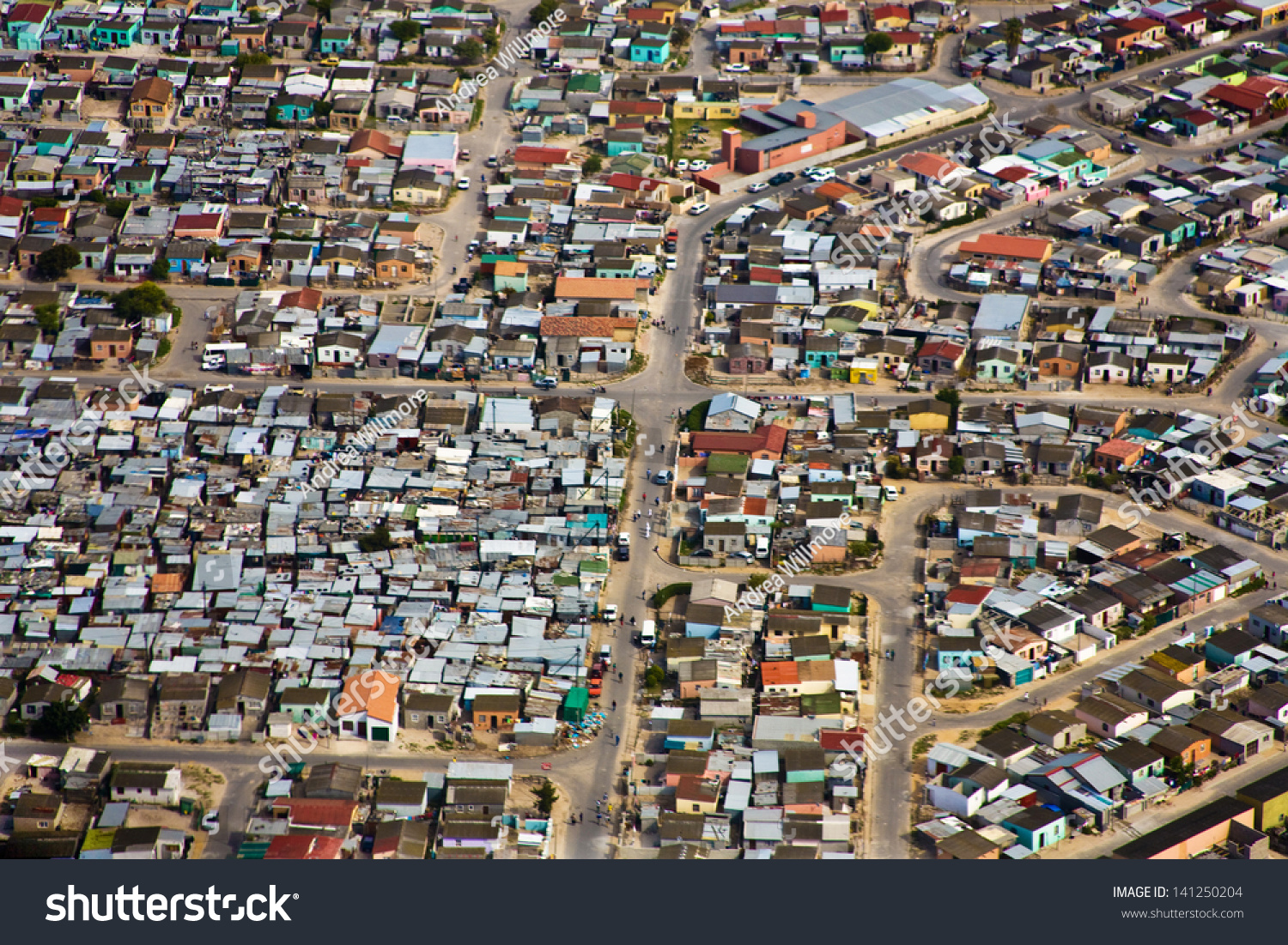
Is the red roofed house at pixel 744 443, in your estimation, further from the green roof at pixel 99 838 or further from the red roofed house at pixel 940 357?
the green roof at pixel 99 838

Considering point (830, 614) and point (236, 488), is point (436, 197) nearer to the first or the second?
point (236, 488)

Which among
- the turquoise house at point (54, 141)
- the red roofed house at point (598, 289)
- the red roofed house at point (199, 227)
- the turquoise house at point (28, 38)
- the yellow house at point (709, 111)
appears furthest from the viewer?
the turquoise house at point (28, 38)

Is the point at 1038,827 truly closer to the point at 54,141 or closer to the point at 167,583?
the point at 167,583

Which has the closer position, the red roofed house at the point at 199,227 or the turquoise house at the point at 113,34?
the red roofed house at the point at 199,227

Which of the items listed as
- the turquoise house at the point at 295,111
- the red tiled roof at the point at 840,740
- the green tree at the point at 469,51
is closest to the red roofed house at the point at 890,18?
the green tree at the point at 469,51

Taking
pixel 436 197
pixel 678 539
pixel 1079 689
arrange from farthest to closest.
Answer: pixel 436 197
pixel 678 539
pixel 1079 689

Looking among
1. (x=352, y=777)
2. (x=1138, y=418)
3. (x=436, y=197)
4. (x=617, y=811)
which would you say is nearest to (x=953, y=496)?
(x=1138, y=418)

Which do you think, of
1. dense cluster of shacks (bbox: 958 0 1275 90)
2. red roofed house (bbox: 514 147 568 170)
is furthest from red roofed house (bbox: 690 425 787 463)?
dense cluster of shacks (bbox: 958 0 1275 90)
